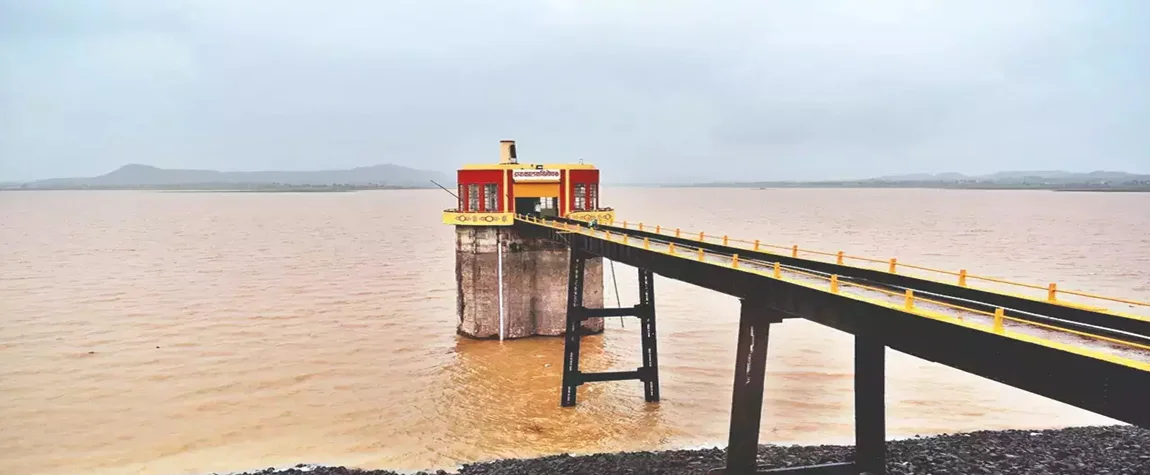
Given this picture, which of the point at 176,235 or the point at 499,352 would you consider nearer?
the point at 499,352

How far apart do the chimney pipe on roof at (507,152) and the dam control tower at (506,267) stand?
97.6 inches

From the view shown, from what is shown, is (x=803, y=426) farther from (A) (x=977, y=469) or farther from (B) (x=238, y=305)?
(B) (x=238, y=305)

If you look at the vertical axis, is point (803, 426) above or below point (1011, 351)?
below

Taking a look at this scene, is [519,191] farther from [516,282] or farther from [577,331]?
[577,331]

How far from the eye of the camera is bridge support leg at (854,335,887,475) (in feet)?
48.8

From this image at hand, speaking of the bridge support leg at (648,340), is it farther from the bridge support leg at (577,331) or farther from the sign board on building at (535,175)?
the sign board on building at (535,175)

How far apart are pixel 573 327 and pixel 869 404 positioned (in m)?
11.0

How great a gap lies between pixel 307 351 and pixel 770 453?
2052cm

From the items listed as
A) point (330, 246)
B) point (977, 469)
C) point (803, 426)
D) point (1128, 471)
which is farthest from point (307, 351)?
point (330, 246)

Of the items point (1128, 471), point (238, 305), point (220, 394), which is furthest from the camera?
point (238, 305)

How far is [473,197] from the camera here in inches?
1320

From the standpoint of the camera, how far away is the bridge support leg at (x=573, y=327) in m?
24.3

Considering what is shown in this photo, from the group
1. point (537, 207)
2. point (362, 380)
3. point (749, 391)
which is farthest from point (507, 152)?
point (749, 391)

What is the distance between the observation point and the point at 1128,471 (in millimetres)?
17000
